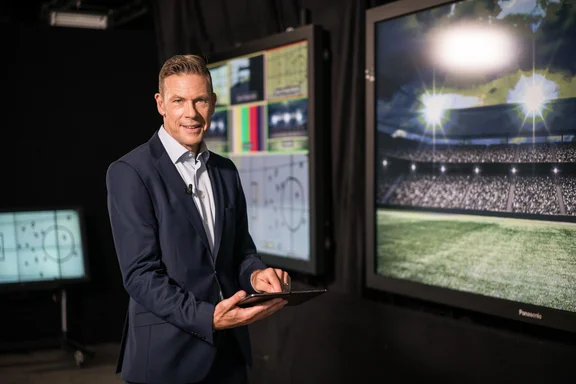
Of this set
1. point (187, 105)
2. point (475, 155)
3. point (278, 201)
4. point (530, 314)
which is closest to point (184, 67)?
point (187, 105)

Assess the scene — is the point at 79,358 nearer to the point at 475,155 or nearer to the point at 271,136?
the point at 271,136

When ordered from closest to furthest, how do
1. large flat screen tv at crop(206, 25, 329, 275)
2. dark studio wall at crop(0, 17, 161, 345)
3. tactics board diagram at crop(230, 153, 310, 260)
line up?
large flat screen tv at crop(206, 25, 329, 275)
tactics board diagram at crop(230, 153, 310, 260)
dark studio wall at crop(0, 17, 161, 345)

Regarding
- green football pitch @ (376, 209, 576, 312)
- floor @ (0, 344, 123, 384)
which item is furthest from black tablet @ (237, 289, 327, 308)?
floor @ (0, 344, 123, 384)

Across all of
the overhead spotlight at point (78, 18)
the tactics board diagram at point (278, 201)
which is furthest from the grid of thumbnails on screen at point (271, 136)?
the overhead spotlight at point (78, 18)

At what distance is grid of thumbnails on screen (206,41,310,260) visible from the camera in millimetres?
3102

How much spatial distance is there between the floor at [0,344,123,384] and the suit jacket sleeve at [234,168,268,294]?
2506 mm

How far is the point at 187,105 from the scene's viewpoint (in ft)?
4.67

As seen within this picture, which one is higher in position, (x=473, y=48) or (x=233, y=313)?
(x=473, y=48)

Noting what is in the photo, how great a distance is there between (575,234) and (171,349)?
123 cm

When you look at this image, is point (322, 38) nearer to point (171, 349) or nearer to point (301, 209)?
point (301, 209)

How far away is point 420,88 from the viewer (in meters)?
2.45

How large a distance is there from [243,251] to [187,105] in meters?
0.45

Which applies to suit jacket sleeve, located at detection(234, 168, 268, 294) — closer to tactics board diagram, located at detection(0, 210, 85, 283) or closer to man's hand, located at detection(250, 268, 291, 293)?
man's hand, located at detection(250, 268, 291, 293)

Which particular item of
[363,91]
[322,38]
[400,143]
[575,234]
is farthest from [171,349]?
[322,38]
